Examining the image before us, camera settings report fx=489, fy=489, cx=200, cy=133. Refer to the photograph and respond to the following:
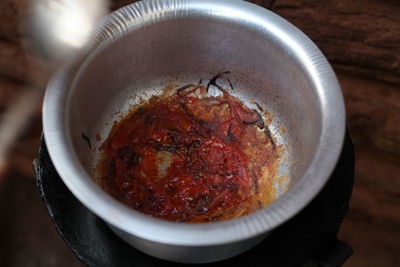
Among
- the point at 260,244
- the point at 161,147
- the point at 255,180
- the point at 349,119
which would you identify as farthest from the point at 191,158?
the point at 349,119

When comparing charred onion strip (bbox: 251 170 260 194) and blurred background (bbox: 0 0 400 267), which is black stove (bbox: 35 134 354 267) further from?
→ blurred background (bbox: 0 0 400 267)

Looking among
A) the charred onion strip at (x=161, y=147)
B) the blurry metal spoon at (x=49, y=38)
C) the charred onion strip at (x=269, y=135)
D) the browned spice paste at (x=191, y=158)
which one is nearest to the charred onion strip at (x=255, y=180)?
the browned spice paste at (x=191, y=158)

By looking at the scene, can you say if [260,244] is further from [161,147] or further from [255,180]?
[161,147]

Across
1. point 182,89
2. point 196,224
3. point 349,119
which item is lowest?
point 349,119

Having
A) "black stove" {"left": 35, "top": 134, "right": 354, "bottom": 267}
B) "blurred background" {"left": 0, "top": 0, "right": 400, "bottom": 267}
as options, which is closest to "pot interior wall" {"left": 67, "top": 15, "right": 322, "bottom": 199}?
"black stove" {"left": 35, "top": 134, "right": 354, "bottom": 267}

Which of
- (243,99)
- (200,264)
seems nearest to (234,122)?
(243,99)

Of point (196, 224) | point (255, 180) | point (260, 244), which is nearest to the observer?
point (196, 224)
